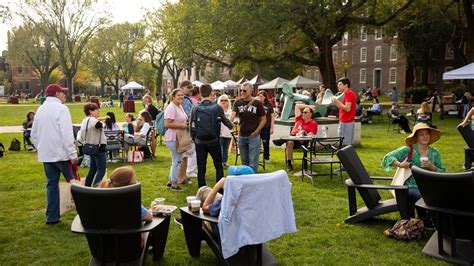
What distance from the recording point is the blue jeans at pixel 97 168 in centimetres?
712

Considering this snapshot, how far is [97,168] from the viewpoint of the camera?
7.21 metres

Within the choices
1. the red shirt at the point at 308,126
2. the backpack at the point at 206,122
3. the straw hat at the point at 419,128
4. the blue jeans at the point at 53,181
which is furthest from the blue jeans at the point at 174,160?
the straw hat at the point at 419,128

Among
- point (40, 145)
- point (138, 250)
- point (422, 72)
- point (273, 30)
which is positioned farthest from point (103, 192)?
point (422, 72)

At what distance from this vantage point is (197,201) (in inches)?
178

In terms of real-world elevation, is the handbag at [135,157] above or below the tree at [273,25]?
below

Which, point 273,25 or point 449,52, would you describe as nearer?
point 273,25

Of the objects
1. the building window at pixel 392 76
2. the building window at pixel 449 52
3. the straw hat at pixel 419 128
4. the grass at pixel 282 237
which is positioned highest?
the building window at pixel 449 52

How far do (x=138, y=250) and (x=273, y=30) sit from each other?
65.2ft

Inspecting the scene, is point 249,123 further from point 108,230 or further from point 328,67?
point 328,67

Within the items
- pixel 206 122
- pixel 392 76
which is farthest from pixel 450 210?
pixel 392 76

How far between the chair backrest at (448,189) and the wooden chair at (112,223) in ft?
8.48

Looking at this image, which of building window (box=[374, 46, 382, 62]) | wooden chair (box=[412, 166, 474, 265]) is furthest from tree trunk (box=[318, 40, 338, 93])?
building window (box=[374, 46, 382, 62])

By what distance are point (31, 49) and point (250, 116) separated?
5916 centimetres

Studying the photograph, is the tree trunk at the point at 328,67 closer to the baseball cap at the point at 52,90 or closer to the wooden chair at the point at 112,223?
the baseball cap at the point at 52,90
